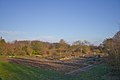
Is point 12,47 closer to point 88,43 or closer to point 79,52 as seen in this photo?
point 79,52

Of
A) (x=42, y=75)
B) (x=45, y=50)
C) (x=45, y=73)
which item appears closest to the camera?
(x=42, y=75)

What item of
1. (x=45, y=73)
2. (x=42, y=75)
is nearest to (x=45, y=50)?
(x=45, y=73)

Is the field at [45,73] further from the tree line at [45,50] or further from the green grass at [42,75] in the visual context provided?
the tree line at [45,50]

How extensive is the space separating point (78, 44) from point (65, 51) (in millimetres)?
5373

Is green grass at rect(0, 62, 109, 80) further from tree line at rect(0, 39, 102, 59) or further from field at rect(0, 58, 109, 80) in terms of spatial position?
tree line at rect(0, 39, 102, 59)

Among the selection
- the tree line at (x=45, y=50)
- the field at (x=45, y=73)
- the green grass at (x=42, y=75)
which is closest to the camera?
the green grass at (x=42, y=75)

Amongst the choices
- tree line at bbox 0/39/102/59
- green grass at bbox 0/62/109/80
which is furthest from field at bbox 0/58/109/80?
tree line at bbox 0/39/102/59

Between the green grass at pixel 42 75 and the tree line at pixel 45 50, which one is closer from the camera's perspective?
the green grass at pixel 42 75

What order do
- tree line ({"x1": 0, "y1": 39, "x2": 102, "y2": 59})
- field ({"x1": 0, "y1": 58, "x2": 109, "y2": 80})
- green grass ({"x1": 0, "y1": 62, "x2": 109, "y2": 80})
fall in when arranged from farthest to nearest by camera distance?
tree line ({"x1": 0, "y1": 39, "x2": 102, "y2": 59}) → field ({"x1": 0, "y1": 58, "x2": 109, "y2": 80}) → green grass ({"x1": 0, "y1": 62, "x2": 109, "y2": 80})

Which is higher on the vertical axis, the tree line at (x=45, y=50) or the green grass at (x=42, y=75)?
the tree line at (x=45, y=50)

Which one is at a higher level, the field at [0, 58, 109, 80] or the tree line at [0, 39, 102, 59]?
the tree line at [0, 39, 102, 59]

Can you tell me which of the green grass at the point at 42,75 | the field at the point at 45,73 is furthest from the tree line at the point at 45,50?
the green grass at the point at 42,75

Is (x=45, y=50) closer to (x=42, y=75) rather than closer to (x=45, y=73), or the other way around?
(x=45, y=73)

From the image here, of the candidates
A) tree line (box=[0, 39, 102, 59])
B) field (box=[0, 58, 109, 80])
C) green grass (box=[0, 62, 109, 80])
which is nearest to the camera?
green grass (box=[0, 62, 109, 80])
